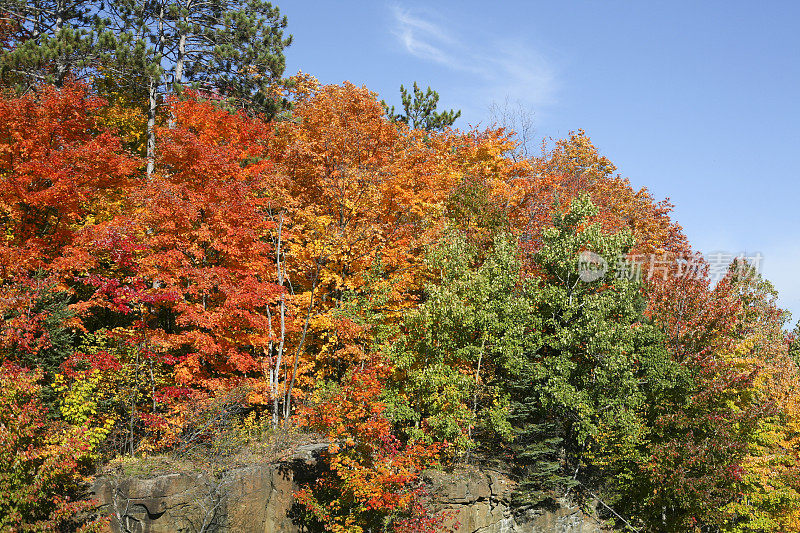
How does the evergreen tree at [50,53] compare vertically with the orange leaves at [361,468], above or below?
above

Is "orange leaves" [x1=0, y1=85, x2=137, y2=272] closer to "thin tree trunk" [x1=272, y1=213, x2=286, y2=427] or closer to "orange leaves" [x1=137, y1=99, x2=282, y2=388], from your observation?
"orange leaves" [x1=137, y1=99, x2=282, y2=388]

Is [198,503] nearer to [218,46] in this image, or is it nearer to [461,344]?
[461,344]

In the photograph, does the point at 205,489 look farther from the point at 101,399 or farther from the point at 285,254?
the point at 285,254

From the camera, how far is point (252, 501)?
16281 mm

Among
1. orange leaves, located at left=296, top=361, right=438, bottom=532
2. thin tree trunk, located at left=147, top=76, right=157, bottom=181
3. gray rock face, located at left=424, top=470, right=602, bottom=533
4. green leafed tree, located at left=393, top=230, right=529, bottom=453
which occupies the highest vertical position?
thin tree trunk, located at left=147, top=76, right=157, bottom=181

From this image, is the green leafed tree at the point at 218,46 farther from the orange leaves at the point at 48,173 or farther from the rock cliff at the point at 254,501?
the rock cliff at the point at 254,501

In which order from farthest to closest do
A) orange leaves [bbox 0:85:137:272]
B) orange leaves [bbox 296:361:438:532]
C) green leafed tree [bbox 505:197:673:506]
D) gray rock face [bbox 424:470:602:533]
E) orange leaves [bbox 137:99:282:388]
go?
1. green leafed tree [bbox 505:197:673:506]
2. orange leaves [bbox 0:85:137:272]
3. orange leaves [bbox 137:99:282:388]
4. gray rock face [bbox 424:470:602:533]
5. orange leaves [bbox 296:361:438:532]

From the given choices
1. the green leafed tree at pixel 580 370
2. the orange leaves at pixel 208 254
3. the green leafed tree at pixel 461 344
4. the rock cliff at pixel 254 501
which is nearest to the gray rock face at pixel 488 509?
the rock cliff at pixel 254 501

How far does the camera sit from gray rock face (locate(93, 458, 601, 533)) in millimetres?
15125

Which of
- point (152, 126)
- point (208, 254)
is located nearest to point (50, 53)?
point (152, 126)

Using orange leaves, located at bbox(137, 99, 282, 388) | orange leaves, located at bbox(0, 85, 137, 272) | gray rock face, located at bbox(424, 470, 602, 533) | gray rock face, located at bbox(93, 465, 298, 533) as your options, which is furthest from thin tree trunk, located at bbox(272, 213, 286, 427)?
orange leaves, located at bbox(0, 85, 137, 272)

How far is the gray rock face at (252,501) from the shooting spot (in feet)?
49.6

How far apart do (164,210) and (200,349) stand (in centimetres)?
515

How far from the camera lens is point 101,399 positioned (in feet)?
56.7
